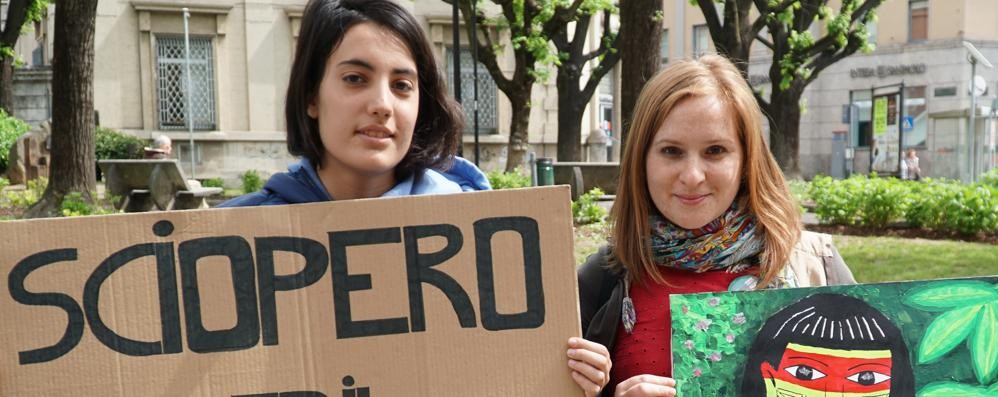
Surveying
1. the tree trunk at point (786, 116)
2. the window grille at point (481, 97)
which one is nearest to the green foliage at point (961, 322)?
the tree trunk at point (786, 116)

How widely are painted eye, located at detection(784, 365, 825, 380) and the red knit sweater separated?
0.24 metres

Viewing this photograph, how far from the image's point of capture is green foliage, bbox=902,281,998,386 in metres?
1.88

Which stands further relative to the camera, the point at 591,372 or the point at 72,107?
the point at 72,107

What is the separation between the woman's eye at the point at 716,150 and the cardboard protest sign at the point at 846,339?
1.06 feet

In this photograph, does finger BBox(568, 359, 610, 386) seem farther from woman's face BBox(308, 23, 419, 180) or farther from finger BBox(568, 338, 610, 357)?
woman's face BBox(308, 23, 419, 180)

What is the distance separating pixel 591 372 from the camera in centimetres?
182

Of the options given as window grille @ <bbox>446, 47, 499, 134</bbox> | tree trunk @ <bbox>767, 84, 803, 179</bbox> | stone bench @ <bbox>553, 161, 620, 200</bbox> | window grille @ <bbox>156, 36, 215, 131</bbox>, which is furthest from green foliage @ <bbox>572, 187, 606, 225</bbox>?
window grille @ <bbox>156, 36, 215, 131</bbox>

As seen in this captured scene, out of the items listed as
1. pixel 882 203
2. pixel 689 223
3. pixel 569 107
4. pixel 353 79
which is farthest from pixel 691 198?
pixel 569 107

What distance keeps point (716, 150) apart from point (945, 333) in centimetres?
61

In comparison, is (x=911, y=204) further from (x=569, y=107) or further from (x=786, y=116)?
(x=569, y=107)

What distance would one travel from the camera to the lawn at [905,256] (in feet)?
24.1

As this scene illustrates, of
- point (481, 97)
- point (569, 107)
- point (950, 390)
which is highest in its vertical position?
point (481, 97)

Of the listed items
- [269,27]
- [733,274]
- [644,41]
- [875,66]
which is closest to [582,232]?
[644,41]

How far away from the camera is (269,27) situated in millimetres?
20938
